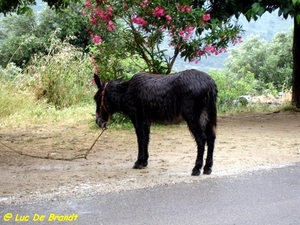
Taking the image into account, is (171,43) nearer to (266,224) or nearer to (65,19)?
(266,224)

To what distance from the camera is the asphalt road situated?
19.3ft

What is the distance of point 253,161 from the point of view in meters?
8.73

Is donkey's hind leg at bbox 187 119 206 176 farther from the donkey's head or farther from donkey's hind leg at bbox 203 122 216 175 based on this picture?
the donkey's head

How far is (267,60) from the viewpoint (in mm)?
23844

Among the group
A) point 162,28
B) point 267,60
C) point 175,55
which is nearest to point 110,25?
point 162,28

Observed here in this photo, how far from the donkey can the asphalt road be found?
2.62ft

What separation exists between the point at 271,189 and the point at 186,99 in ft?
5.25

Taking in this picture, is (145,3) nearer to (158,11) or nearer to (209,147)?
(158,11)

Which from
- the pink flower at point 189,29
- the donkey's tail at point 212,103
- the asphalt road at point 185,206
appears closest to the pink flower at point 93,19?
the pink flower at point 189,29

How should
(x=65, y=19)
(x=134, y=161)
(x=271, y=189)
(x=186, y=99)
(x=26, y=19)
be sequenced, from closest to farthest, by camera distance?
(x=271, y=189) < (x=186, y=99) < (x=134, y=161) < (x=65, y=19) < (x=26, y=19)

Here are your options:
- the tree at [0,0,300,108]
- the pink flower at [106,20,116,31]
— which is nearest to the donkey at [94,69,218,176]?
the tree at [0,0,300,108]

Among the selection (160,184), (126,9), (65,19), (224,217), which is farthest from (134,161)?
(65,19)

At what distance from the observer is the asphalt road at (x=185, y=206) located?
589cm

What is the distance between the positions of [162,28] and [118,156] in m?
3.69
